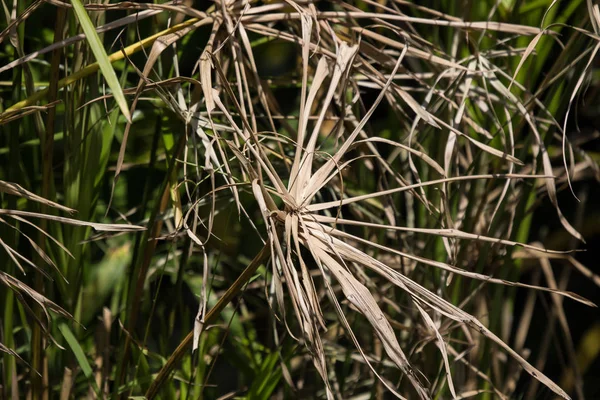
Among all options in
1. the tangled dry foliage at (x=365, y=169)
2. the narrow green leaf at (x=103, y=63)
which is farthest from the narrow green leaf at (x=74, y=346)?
the narrow green leaf at (x=103, y=63)

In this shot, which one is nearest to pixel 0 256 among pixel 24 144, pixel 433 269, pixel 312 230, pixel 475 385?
pixel 24 144

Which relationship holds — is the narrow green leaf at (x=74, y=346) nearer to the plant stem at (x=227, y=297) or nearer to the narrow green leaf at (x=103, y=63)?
the plant stem at (x=227, y=297)

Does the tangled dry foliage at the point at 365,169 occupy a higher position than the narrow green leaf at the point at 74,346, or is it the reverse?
the tangled dry foliage at the point at 365,169

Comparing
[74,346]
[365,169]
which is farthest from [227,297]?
[365,169]

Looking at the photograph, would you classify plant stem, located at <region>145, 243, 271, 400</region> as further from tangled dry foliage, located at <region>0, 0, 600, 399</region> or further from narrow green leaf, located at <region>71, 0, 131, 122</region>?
narrow green leaf, located at <region>71, 0, 131, 122</region>

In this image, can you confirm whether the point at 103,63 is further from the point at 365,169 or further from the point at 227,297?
the point at 365,169

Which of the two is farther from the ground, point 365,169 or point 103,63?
point 103,63

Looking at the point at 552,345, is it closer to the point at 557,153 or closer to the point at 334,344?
the point at 557,153
